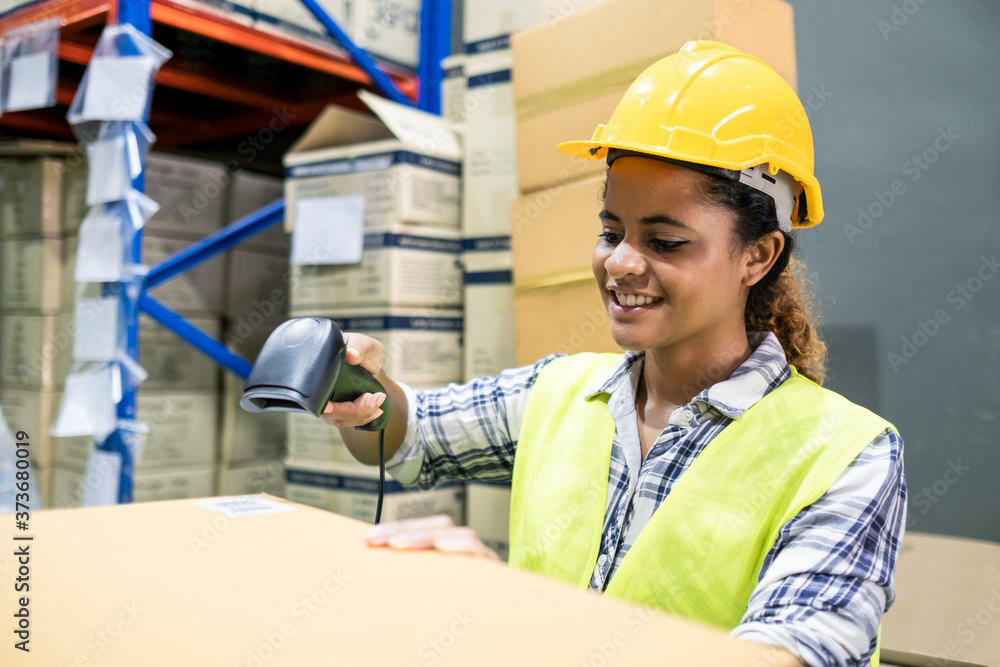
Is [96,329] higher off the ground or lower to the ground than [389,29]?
lower

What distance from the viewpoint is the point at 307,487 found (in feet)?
6.80

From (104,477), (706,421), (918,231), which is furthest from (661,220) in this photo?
(104,477)

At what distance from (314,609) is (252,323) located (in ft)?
6.78

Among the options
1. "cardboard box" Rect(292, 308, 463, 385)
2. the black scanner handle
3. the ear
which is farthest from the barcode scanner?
"cardboard box" Rect(292, 308, 463, 385)

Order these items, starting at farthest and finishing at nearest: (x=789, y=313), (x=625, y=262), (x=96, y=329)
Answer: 1. (x=96, y=329)
2. (x=789, y=313)
3. (x=625, y=262)

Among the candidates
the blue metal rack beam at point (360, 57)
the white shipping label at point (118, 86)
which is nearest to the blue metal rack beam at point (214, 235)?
the blue metal rack beam at point (360, 57)

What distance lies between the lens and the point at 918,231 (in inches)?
70.6

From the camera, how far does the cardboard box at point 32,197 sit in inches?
84.7

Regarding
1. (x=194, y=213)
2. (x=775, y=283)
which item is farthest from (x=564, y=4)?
(x=194, y=213)

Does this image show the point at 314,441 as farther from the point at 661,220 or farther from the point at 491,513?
the point at 661,220

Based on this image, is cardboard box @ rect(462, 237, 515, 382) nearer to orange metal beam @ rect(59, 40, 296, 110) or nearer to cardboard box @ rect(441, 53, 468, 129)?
cardboard box @ rect(441, 53, 468, 129)

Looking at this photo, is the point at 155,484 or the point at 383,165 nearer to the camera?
the point at 383,165

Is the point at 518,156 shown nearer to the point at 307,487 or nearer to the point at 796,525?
the point at 307,487

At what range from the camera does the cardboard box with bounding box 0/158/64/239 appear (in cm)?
215
